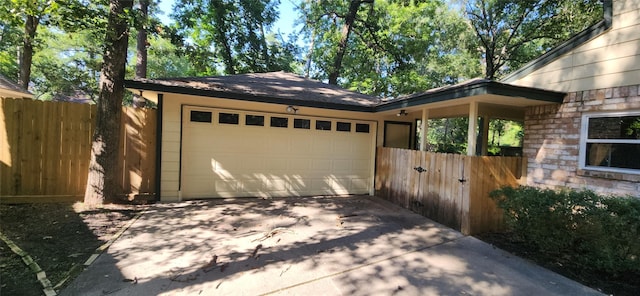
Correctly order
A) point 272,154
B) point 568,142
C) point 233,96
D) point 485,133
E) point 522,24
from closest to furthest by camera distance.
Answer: point 568,142 < point 233,96 < point 272,154 < point 485,133 < point 522,24

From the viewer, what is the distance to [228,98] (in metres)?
5.62

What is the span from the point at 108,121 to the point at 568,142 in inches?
313

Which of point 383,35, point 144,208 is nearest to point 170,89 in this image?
point 144,208

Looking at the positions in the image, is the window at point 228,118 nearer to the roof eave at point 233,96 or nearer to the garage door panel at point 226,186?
the roof eave at point 233,96

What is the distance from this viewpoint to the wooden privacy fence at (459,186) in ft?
15.0

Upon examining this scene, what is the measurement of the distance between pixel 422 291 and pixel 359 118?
516 cm

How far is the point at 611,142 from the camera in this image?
12.9 ft

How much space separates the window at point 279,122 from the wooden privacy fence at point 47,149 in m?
2.96

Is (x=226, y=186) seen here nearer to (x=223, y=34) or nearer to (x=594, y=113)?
(x=594, y=113)

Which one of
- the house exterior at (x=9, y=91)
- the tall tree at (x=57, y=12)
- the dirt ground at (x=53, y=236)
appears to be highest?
the tall tree at (x=57, y=12)

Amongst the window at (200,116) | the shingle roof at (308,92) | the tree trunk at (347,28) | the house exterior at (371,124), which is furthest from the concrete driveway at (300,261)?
the tree trunk at (347,28)

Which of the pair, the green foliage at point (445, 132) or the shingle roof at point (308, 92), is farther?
the green foliage at point (445, 132)

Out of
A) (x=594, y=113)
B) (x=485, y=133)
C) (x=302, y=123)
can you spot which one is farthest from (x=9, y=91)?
(x=485, y=133)

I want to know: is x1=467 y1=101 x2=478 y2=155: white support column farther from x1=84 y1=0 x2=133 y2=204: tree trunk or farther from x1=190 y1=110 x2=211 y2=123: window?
x1=84 y1=0 x2=133 y2=204: tree trunk
